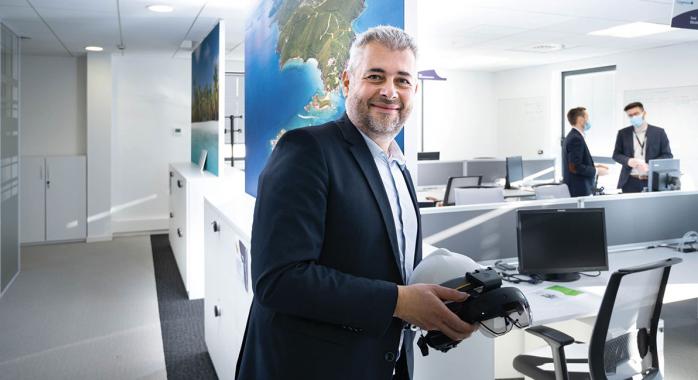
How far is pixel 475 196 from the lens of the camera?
4.33m

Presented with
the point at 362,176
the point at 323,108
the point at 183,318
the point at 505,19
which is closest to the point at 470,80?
the point at 505,19

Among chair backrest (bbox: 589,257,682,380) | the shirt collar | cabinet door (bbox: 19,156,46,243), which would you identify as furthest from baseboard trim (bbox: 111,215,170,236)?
the shirt collar

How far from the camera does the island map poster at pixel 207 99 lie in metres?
5.20

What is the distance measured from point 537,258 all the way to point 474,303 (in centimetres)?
192

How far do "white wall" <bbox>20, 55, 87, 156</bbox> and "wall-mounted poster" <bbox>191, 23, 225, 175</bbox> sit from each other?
1583 millimetres

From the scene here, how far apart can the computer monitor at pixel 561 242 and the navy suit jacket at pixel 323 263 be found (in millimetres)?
1801

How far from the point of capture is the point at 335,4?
235 cm

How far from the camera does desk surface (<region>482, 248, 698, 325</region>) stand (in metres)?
2.22

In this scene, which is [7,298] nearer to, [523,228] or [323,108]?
[323,108]

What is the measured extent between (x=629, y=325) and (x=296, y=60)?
1.79 meters

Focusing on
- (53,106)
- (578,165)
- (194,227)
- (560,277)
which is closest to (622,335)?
(560,277)

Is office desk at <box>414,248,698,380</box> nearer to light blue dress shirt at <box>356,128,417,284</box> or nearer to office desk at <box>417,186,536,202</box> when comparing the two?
light blue dress shirt at <box>356,128,417,284</box>

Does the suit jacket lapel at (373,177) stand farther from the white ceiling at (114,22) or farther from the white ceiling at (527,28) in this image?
the white ceiling at (527,28)

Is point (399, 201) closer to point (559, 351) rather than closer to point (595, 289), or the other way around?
point (559, 351)
